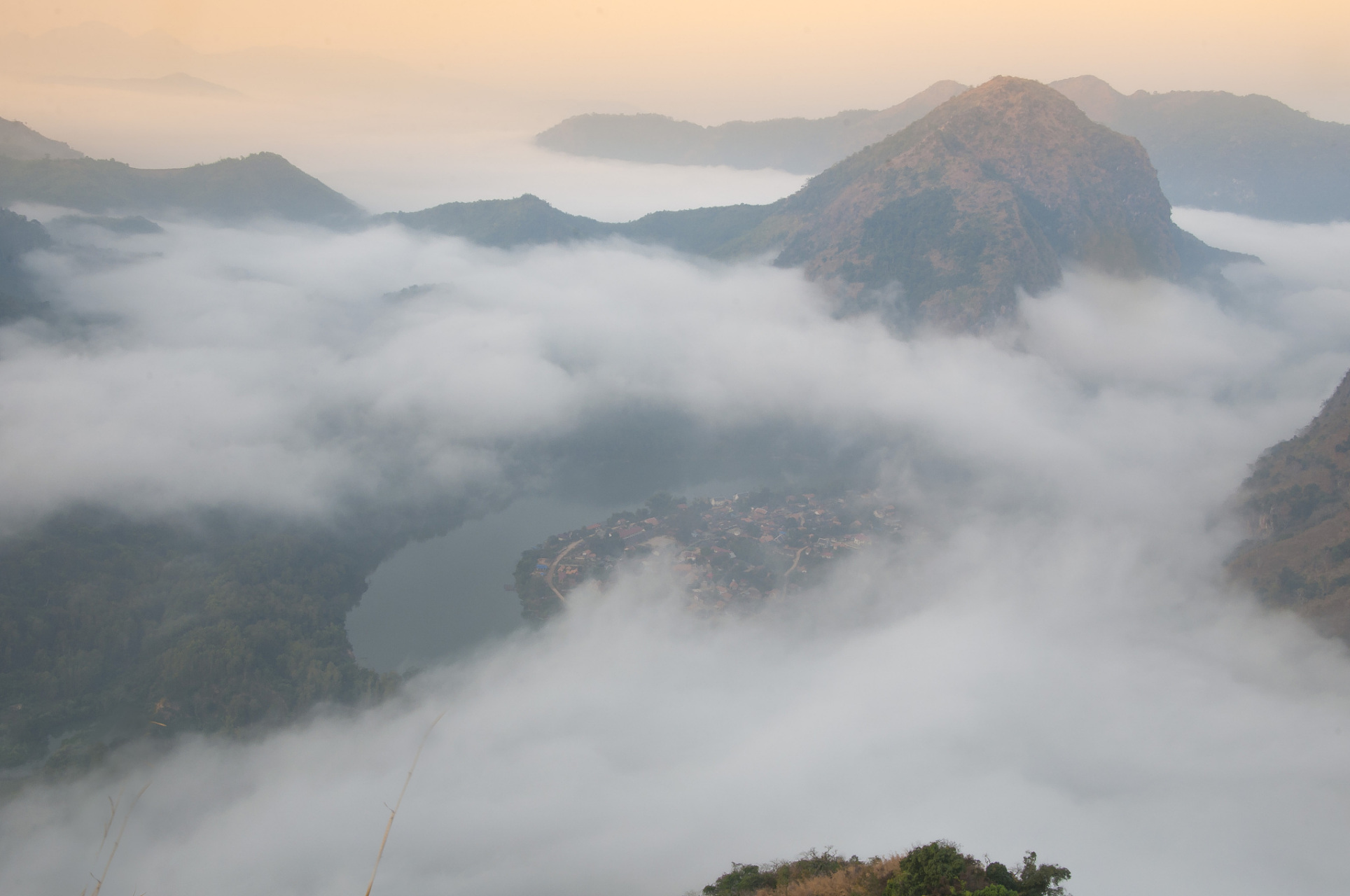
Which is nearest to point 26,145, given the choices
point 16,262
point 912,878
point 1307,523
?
point 16,262

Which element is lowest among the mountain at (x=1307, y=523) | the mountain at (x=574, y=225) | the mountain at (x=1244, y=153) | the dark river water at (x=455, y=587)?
the dark river water at (x=455, y=587)

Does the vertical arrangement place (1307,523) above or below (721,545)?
above

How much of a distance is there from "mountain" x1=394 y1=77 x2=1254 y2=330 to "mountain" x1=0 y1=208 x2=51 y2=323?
7682 cm

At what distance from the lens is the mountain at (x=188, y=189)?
9175 centimetres

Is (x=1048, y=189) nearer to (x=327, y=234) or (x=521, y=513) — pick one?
(x=521, y=513)

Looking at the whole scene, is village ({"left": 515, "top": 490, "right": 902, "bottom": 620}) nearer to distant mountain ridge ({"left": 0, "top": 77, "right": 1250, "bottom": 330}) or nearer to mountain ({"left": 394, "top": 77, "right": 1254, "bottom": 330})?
mountain ({"left": 394, "top": 77, "right": 1254, "bottom": 330})

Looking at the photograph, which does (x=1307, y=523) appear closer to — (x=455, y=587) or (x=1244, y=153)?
(x=455, y=587)

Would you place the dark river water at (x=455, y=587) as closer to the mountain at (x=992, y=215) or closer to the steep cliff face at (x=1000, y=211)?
the mountain at (x=992, y=215)

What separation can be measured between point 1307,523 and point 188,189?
415 ft

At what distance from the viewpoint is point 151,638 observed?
43344mm

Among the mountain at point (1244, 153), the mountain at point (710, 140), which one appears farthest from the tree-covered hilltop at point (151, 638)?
the mountain at point (1244, 153)

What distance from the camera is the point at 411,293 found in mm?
109375

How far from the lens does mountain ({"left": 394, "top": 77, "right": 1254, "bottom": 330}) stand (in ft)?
263

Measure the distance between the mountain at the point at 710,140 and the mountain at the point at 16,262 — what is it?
390 ft
